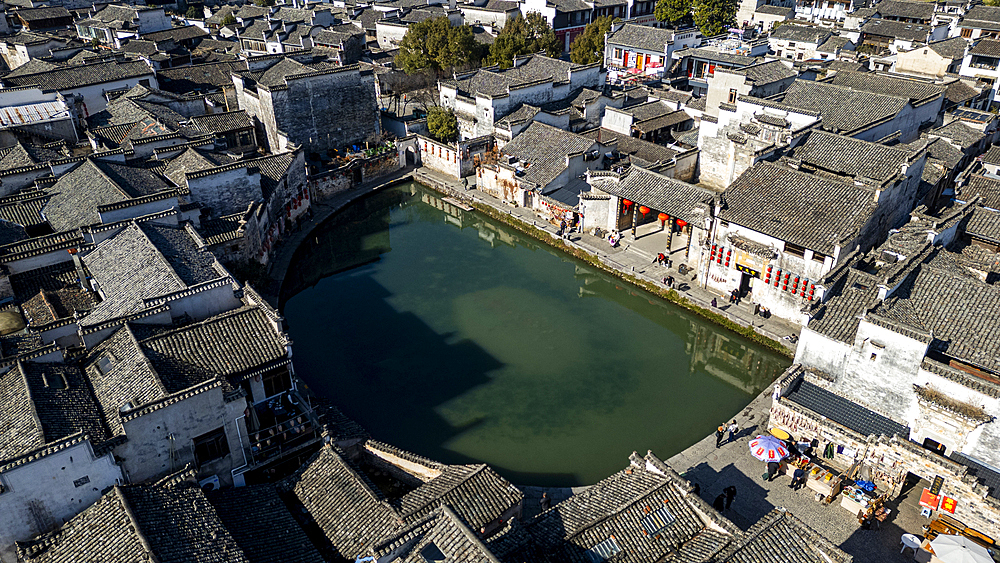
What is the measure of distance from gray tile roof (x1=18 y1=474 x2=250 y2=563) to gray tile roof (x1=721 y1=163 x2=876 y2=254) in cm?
2599

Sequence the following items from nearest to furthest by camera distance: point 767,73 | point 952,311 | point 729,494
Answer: point 729,494 → point 952,311 → point 767,73

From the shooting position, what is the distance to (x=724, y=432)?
24938mm

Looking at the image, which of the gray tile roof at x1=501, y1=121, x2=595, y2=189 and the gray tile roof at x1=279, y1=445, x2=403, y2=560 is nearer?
the gray tile roof at x1=279, y1=445, x2=403, y2=560

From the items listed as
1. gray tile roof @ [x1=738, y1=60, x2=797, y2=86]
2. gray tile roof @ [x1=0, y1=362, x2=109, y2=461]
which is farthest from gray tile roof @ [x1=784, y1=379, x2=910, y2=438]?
gray tile roof @ [x1=738, y1=60, x2=797, y2=86]

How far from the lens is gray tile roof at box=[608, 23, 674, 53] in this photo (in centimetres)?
6550

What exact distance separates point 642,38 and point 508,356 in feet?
163

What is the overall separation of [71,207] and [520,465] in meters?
25.2

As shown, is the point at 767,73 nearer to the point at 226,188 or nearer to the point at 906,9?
the point at 906,9

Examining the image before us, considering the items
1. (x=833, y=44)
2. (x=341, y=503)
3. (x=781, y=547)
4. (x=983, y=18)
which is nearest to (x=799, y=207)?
(x=781, y=547)

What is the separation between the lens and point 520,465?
24.3 meters

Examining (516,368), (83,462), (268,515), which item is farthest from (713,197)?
(83,462)

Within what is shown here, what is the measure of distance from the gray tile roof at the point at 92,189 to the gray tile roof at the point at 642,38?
49.8m

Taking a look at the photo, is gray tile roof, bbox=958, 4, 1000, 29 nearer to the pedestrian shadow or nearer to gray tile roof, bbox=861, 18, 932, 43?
gray tile roof, bbox=861, 18, 932, 43

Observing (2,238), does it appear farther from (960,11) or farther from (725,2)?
(960,11)
